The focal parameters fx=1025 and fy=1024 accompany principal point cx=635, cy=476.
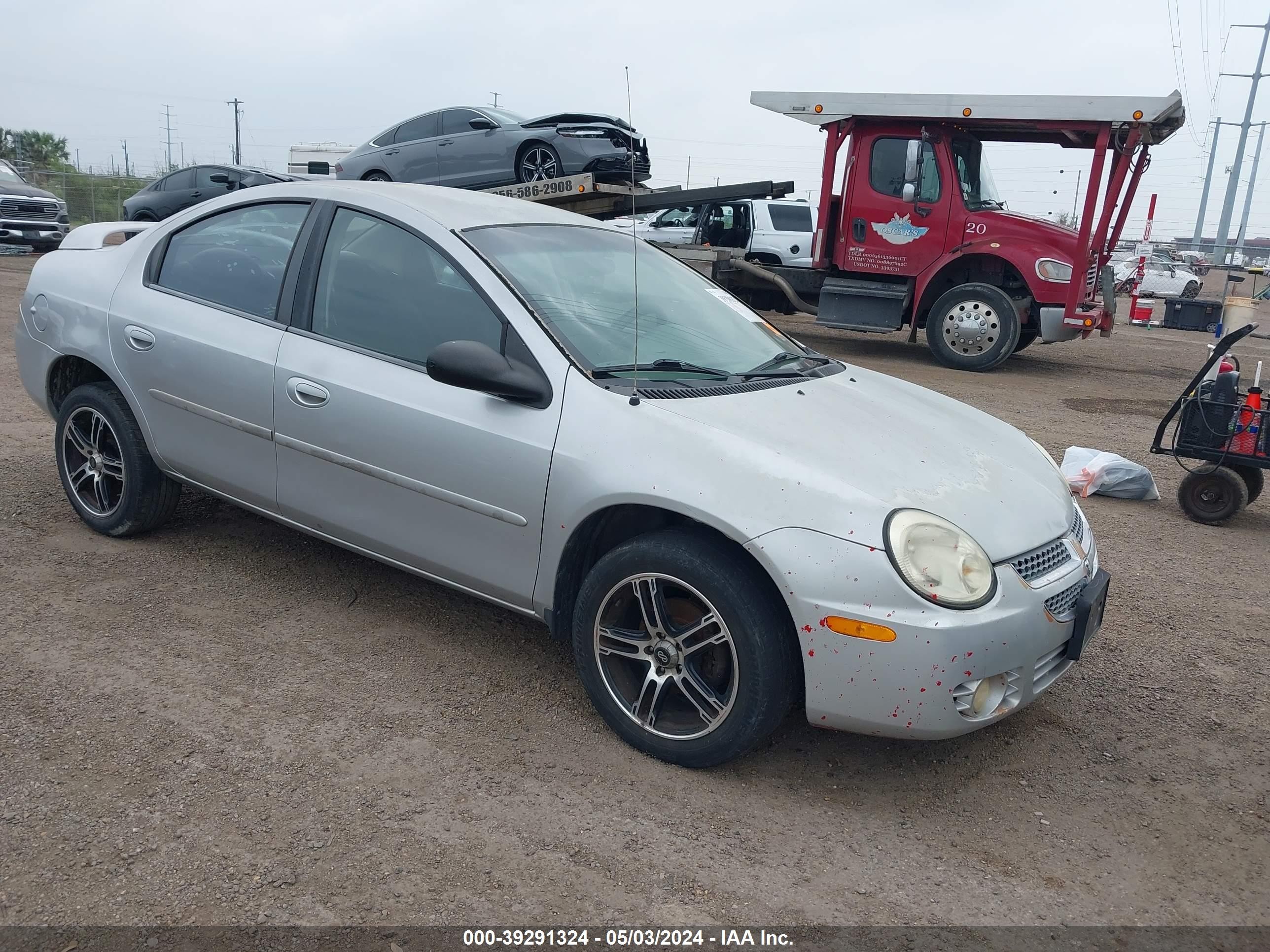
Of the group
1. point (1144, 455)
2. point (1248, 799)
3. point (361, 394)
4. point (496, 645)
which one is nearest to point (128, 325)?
point (361, 394)

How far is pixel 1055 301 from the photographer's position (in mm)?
11461

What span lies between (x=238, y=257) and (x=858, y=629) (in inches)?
113

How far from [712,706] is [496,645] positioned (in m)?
1.15

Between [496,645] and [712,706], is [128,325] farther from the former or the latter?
[712,706]

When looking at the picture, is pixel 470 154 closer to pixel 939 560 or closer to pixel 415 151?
pixel 415 151

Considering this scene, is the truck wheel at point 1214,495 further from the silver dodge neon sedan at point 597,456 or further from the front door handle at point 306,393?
the front door handle at point 306,393

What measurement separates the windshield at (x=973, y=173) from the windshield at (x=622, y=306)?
8.25m

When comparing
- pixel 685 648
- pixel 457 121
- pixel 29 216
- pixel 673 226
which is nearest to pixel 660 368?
pixel 685 648

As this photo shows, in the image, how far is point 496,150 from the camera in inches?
492

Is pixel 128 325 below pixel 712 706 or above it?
above

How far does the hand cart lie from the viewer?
579 cm

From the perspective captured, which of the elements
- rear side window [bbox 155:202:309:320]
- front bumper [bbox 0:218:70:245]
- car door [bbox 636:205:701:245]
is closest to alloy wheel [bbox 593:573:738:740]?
rear side window [bbox 155:202:309:320]

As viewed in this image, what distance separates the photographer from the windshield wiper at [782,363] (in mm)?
3633

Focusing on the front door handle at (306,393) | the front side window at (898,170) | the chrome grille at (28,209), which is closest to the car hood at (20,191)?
the chrome grille at (28,209)
